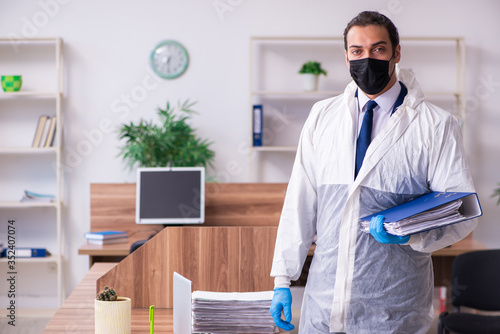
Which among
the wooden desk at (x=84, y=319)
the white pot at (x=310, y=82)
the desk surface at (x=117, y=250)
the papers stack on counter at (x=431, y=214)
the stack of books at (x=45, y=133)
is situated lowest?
the desk surface at (x=117, y=250)

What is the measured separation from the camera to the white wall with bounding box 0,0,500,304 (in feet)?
15.0

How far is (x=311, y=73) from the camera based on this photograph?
171 inches

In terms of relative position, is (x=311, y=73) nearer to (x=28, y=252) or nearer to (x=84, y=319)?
(x=28, y=252)

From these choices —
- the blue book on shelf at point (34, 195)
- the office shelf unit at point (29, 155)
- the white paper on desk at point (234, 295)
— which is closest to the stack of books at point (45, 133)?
the office shelf unit at point (29, 155)

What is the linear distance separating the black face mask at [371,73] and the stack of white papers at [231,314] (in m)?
0.72

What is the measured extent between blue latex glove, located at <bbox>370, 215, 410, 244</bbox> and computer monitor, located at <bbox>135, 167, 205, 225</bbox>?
1.99 metres

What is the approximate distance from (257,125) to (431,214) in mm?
3042

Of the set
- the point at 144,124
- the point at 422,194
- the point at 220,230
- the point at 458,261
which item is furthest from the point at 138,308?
the point at 144,124

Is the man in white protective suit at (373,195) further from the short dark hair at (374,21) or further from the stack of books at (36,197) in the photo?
the stack of books at (36,197)

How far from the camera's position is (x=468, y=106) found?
4566 mm

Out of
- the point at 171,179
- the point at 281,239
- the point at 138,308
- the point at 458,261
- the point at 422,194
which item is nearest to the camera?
the point at 422,194

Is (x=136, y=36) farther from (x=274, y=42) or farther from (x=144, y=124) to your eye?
(x=274, y=42)

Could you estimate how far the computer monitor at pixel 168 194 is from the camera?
11.1 feet

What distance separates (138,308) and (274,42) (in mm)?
3098
